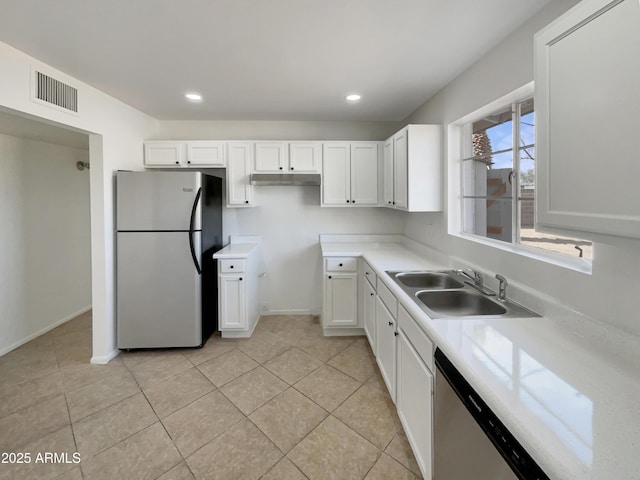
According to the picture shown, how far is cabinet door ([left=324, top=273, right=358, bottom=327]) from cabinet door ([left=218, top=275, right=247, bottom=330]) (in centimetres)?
89

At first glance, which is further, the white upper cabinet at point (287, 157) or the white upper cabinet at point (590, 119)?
the white upper cabinet at point (287, 157)

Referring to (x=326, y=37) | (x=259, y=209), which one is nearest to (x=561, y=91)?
(x=326, y=37)

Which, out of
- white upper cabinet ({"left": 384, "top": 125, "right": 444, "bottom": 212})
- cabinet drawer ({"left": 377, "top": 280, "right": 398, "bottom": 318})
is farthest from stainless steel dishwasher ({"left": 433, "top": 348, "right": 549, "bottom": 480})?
white upper cabinet ({"left": 384, "top": 125, "right": 444, "bottom": 212})

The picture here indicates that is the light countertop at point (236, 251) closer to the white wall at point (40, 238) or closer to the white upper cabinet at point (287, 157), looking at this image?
the white upper cabinet at point (287, 157)

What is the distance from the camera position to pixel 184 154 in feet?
10.6

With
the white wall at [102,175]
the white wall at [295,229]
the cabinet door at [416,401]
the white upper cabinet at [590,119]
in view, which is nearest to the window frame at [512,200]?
the white upper cabinet at [590,119]

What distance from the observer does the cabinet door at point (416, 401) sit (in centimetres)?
135

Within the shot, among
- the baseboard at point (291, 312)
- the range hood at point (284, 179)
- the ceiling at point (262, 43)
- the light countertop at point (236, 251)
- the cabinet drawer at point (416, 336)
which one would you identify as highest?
the ceiling at point (262, 43)

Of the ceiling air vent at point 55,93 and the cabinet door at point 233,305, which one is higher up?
the ceiling air vent at point 55,93

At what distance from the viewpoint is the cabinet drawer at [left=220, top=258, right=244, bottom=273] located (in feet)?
9.80

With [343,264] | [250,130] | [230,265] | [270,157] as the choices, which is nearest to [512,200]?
[343,264]

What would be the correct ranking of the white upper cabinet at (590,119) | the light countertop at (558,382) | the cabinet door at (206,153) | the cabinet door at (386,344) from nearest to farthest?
the light countertop at (558,382) → the white upper cabinet at (590,119) → the cabinet door at (386,344) → the cabinet door at (206,153)

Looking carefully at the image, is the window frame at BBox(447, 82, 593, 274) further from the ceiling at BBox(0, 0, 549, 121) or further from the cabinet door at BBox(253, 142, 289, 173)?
the cabinet door at BBox(253, 142, 289, 173)

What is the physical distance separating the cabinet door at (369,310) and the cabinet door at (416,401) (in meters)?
0.71
